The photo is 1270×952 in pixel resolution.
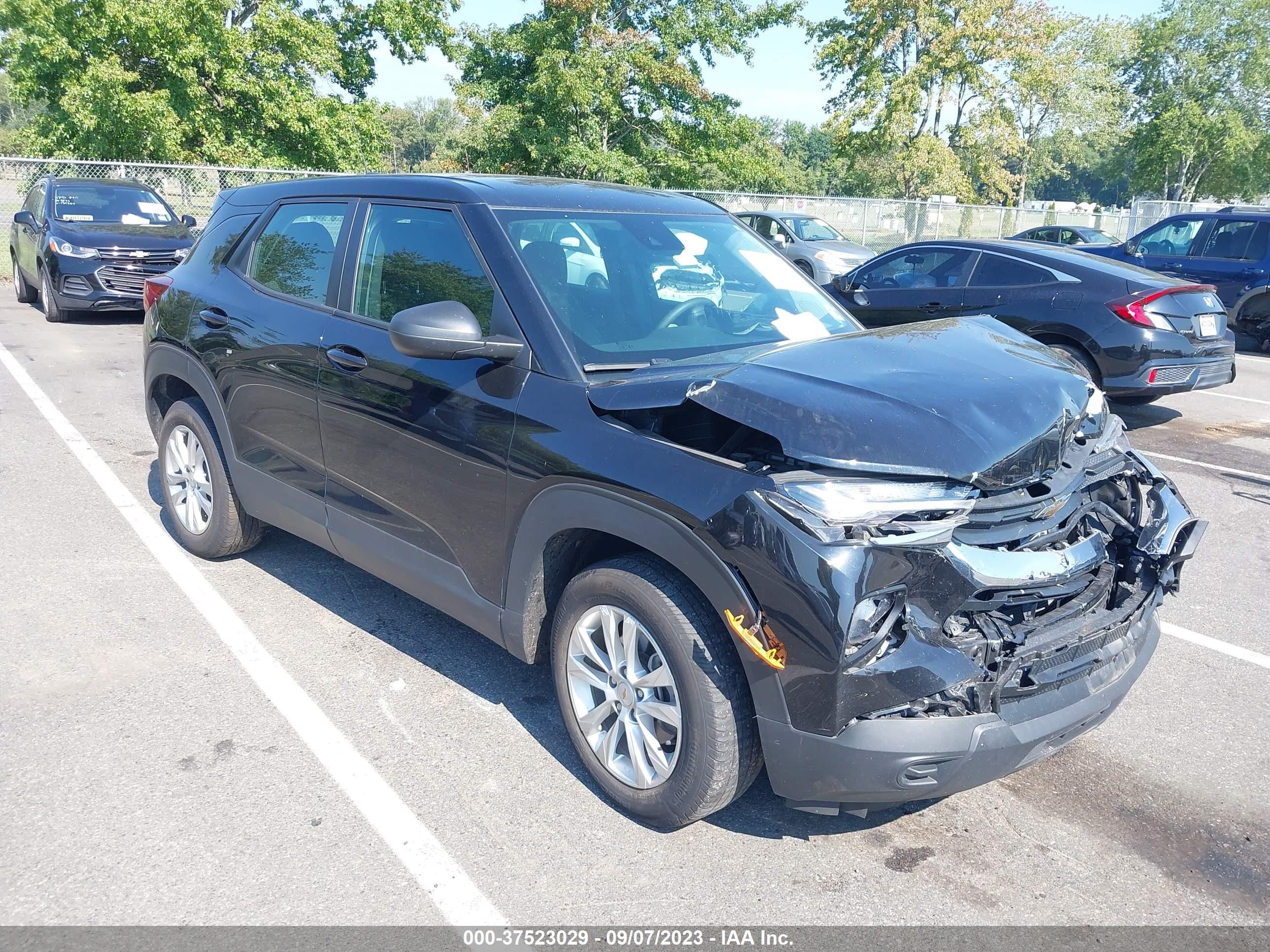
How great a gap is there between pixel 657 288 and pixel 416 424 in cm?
103

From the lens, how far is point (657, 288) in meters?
3.68

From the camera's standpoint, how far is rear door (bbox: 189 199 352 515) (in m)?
4.05

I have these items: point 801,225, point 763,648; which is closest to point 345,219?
point 763,648

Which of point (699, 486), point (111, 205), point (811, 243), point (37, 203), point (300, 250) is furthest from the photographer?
point (811, 243)

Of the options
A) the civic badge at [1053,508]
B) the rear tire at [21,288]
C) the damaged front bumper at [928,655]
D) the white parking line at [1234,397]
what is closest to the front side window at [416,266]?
the damaged front bumper at [928,655]

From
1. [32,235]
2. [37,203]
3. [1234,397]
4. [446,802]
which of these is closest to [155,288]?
[446,802]

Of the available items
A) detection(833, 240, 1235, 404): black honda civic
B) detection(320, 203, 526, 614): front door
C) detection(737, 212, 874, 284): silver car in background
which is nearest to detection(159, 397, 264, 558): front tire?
detection(320, 203, 526, 614): front door

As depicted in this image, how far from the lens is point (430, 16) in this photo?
28.7 metres

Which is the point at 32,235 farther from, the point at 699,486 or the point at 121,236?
the point at 699,486

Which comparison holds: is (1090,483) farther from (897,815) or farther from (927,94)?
(927,94)

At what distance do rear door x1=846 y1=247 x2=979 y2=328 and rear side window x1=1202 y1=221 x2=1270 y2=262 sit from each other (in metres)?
6.42

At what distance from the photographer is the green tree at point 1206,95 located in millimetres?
42969

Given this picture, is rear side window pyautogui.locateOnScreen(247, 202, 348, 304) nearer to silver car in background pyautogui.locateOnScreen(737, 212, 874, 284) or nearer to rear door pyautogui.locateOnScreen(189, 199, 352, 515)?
rear door pyautogui.locateOnScreen(189, 199, 352, 515)

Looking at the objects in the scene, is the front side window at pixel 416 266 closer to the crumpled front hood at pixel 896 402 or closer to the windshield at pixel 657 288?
the windshield at pixel 657 288
